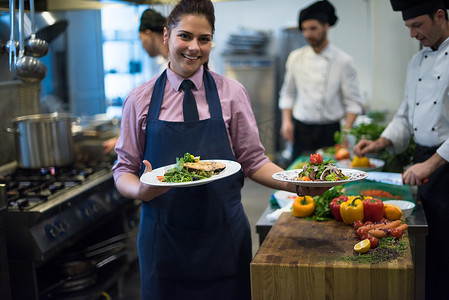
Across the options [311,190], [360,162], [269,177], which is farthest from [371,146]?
[311,190]

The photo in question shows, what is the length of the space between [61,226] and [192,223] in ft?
3.74

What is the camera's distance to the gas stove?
2.59 m

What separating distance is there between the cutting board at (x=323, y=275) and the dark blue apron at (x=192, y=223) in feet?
0.86

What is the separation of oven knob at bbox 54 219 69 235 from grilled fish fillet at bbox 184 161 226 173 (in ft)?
4.36

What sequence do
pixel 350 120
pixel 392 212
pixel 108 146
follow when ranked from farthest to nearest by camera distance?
pixel 350 120 < pixel 108 146 < pixel 392 212

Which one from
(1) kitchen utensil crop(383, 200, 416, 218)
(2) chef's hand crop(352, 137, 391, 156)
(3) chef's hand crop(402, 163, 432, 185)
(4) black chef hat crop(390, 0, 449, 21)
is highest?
(4) black chef hat crop(390, 0, 449, 21)

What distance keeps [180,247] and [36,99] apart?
2208 millimetres

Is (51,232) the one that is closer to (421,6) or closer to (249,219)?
(421,6)

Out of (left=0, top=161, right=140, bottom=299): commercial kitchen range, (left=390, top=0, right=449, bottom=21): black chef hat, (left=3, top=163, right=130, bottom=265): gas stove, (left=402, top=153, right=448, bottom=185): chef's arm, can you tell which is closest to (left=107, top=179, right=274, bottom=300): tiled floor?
(left=0, top=161, right=140, bottom=299): commercial kitchen range

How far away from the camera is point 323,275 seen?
1600 millimetres

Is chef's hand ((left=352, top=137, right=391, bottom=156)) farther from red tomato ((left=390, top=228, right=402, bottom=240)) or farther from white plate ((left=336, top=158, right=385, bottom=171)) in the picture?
red tomato ((left=390, top=228, right=402, bottom=240))

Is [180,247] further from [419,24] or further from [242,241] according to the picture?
[419,24]

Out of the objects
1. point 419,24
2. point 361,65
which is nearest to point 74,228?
point 419,24

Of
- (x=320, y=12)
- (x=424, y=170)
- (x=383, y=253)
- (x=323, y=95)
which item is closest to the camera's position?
(x=383, y=253)
